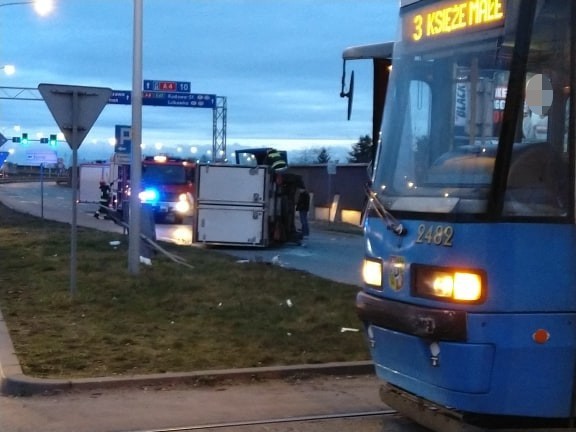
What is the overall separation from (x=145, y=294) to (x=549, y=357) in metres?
9.06

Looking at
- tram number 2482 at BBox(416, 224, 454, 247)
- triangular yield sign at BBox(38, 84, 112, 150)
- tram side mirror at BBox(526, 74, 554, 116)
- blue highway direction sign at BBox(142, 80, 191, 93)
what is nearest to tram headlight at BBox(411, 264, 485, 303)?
tram number 2482 at BBox(416, 224, 454, 247)

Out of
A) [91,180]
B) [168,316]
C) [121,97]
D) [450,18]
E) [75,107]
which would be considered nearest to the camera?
[450,18]

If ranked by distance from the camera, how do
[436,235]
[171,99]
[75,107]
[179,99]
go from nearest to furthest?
[436,235] < [75,107] < [171,99] < [179,99]

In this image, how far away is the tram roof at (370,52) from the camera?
693cm

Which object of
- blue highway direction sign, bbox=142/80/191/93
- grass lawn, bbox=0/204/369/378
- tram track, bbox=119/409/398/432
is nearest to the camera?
tram track, bbox=119/409/398/432

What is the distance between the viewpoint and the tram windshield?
5477mm

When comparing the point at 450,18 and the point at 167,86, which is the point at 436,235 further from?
the point at 167,86

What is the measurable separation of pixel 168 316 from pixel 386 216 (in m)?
6.49

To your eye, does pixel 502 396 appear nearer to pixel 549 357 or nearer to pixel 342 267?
pixel 549 357

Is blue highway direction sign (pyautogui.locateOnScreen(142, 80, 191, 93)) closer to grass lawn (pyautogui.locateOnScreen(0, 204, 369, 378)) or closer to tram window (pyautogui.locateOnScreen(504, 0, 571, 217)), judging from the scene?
grass lawn (pyautogui.locateOnScreen(0, 204, 369, 378))

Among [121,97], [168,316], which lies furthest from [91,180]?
[168,316]

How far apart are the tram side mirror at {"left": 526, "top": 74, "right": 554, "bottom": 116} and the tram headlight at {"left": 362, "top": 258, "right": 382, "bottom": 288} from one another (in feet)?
4.79

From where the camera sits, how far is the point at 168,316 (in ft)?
39.8

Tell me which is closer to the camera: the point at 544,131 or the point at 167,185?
the point at 544,131
